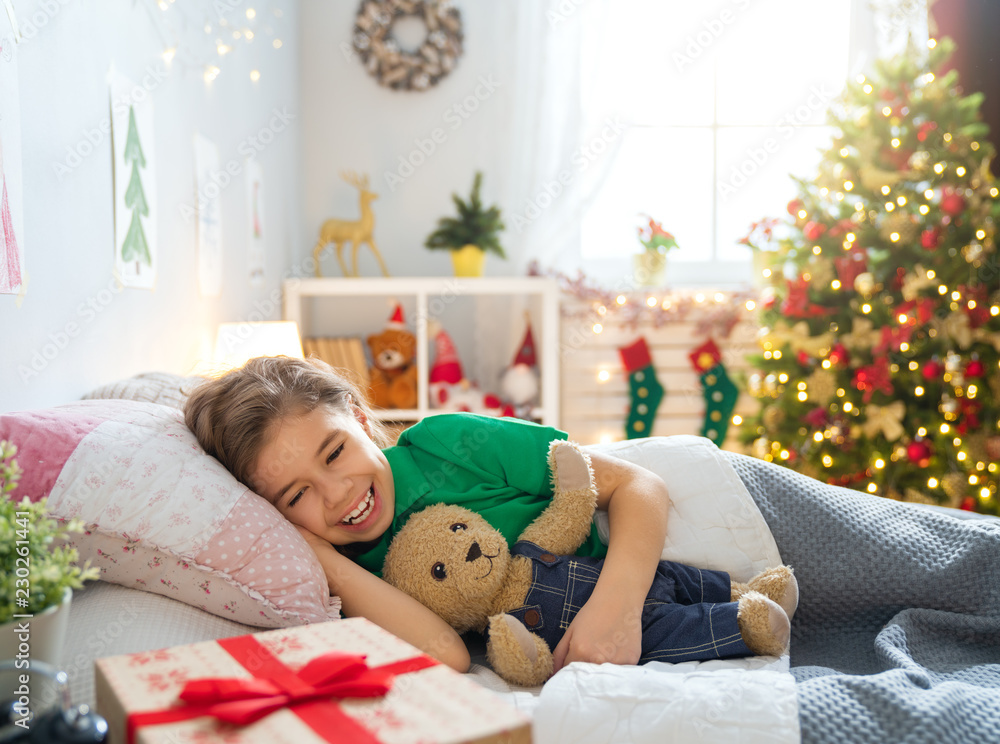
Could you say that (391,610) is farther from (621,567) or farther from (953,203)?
(953,203)

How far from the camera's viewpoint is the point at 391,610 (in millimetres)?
951

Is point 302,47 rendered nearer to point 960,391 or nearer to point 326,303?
point 326,303

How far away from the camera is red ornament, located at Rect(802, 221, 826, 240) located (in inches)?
102

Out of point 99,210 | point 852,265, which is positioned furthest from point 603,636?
point 852,265

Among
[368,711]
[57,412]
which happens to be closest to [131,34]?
[57,412]

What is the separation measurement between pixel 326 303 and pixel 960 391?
8.21 ft

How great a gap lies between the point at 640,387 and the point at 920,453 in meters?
1.10

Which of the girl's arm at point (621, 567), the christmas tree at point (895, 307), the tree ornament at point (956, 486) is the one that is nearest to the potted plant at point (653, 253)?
the christmas tree at point (895, 307)

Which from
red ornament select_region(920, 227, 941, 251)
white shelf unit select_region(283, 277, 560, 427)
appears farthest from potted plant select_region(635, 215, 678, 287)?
red ornament select_region(920, 227, 941, 251)

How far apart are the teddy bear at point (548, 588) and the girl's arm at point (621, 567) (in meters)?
0.04

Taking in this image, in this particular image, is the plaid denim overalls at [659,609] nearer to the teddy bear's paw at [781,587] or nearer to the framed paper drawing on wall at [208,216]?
the teddy bear's paw at [781,587]

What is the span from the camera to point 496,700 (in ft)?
1.75

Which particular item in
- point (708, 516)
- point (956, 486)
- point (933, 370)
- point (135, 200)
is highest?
point (135, 200)

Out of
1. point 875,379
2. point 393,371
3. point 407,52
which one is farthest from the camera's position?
point 407,52
